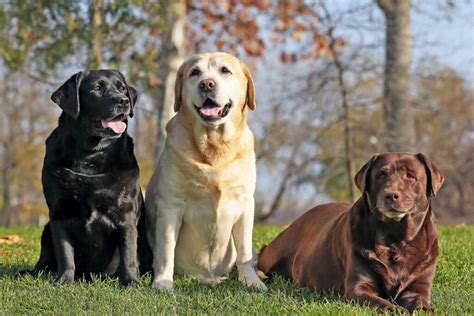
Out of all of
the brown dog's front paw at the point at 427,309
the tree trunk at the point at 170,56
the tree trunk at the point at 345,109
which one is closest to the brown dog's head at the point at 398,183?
the brown dog's front paw at the point at 427,309

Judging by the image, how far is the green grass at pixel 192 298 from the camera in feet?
15.0

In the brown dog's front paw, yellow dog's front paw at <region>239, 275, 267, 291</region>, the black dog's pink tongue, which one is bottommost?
yellow dog's front paw at <region>239, 275, 267, 291</region>

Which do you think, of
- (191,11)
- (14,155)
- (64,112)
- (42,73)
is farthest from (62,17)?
(14,155)

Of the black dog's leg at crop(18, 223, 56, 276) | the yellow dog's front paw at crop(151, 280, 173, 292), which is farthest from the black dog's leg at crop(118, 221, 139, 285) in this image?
the black dog's leg at crop(18, 223, 56, 276)

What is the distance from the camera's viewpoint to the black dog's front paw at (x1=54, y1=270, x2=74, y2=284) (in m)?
5.41

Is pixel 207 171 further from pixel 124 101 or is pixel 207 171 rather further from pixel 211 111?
pixel 124 101

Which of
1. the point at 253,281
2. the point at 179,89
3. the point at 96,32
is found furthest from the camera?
the point at 96,32

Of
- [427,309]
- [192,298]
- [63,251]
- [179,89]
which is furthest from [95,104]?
[427,309]

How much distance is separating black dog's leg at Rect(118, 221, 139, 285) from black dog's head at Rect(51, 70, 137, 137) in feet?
2.30

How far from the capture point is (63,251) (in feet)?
18.0

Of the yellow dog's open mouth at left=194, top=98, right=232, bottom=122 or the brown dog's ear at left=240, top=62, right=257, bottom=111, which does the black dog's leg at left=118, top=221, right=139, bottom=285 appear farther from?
the brown dog's ear at left=240, top=62, right=257, bottom=111

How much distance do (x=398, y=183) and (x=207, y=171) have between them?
1449 millimetres

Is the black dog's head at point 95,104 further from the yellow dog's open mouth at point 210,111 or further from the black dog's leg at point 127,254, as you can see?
the black dog's leg at point 127,254

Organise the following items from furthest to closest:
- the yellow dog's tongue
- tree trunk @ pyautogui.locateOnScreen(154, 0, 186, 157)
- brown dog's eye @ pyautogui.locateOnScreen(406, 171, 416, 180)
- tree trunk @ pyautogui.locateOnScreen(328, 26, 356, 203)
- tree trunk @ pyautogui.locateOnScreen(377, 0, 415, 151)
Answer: tree trunk @ pyautogui.locateOnScreen(377, 0, 415, 151) < tree trunk @ pyautogui.locateOnScreen(328, 26, 356, 203) < tree trunk @ pyautogui.locateOnScreen(154, 0, 186, 157) < the yellow dog's tongue < brown dog's eye @ pyautogui.locateOnScreen(406, 171, 416, 180)
